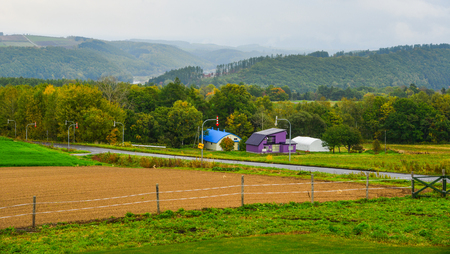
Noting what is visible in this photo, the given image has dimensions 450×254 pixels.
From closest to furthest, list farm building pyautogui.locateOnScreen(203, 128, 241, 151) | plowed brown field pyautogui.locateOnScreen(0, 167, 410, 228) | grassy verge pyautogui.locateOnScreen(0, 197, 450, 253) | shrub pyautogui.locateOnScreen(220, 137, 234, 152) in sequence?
grassy verge pyautogui.locateOnScreen(0, 197, 450, 253) → plowed brown field pyautogui.locateOnScreen(0, 167, 410, 228) → shrub pyautogui.locateOnScreen(220, 137, 234, 152) → farm building pyautogui.locateOnScreen(203, 128, 241, 151)

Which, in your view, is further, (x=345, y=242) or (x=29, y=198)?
(x=29, y=198)

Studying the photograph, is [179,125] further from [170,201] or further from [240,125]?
[170,201]

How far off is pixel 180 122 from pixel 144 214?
75.4m

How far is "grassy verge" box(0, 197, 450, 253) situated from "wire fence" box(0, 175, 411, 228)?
3.79 ft

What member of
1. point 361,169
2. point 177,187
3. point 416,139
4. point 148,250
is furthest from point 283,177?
point 416,139

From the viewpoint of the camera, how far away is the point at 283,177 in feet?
89.2

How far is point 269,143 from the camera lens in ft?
258

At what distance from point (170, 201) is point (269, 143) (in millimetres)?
62301

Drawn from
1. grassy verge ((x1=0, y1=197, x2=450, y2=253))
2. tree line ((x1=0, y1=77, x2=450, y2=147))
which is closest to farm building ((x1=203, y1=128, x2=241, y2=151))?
tree line ((x1=0, y1=77, x2=450, y2=147))

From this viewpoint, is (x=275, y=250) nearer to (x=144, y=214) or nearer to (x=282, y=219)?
(x=282, y=219)

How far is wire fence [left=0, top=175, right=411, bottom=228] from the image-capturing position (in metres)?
14.8

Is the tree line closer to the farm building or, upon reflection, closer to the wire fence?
the farm building

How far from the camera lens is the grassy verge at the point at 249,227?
11.1m

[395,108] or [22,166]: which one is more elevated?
[395,108]
